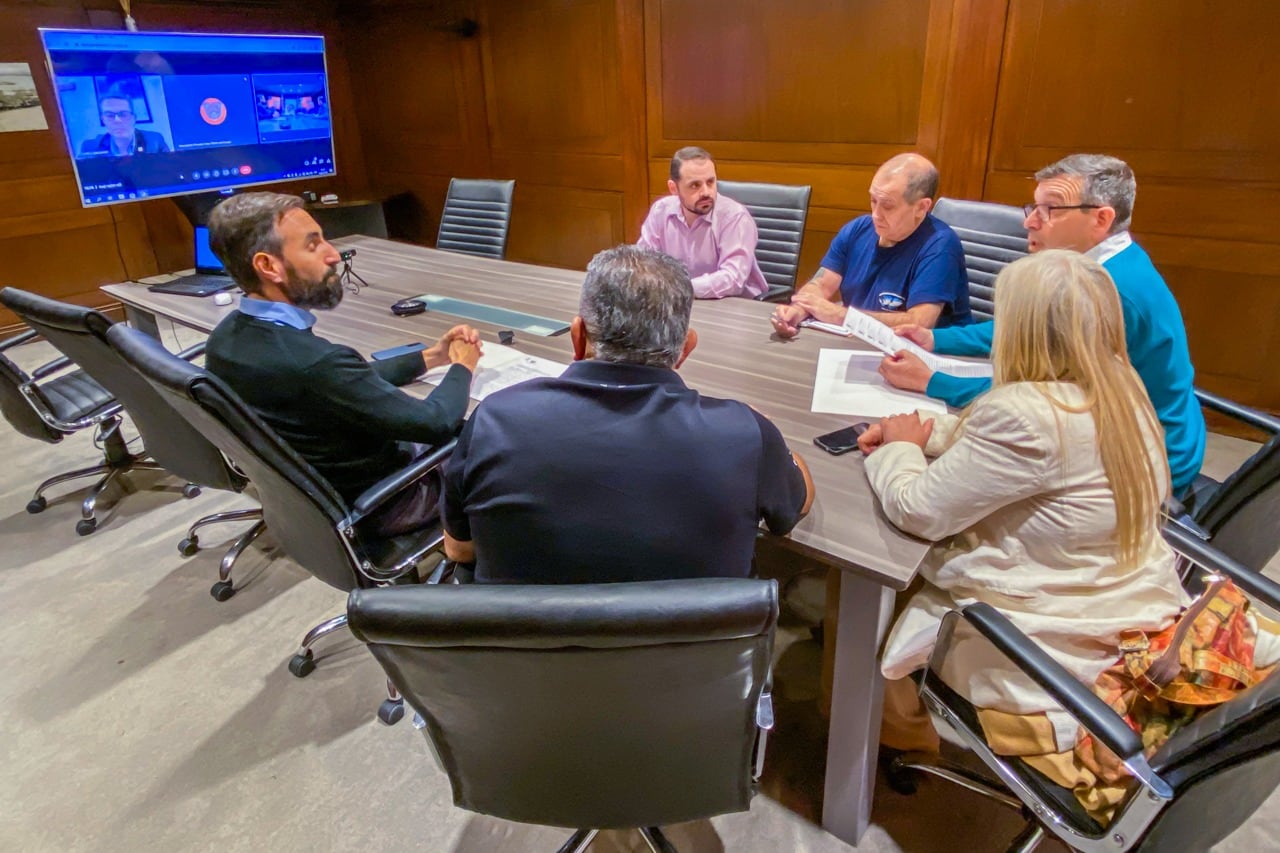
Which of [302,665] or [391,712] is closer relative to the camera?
[391,712]

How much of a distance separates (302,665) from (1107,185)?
7.66 ft

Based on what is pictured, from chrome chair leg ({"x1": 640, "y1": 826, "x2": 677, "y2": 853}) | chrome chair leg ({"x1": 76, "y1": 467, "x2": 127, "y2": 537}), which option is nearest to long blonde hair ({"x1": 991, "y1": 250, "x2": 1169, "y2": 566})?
chrome chair leg ({"x1": 640, "y1": 826, "x2": 677, "y2": 853})

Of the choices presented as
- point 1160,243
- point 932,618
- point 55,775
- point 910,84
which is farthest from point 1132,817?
point 910,84

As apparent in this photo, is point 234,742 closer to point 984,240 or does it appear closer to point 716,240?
point 716,240

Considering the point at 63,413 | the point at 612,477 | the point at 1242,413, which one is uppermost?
the point at 612,477

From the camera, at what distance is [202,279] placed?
3.11 metres

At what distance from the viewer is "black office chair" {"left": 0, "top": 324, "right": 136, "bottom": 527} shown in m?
2.44

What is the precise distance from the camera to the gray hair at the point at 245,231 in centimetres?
169

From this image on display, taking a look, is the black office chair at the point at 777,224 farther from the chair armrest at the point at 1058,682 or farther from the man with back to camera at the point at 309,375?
the chair armrest at the point at 1058,682

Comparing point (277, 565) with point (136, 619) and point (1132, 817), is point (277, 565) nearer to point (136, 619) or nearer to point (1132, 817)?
point (136, 619)

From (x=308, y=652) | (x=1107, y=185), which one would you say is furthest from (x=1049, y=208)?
(x=308, y=652)

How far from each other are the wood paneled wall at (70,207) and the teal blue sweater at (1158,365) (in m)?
5.20

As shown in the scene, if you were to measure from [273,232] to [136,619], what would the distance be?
135 centimetres

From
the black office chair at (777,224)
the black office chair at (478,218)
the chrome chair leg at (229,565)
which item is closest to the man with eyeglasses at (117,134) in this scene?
the black office chair at (478,218)
